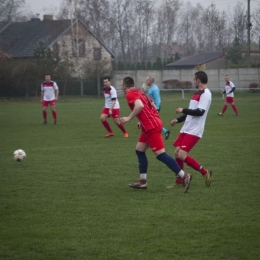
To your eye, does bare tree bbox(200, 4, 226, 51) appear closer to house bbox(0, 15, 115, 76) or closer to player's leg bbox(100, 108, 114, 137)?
house bbox(0, 15, 115, 76)

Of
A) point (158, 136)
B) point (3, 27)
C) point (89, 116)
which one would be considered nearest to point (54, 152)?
point (158, 136)

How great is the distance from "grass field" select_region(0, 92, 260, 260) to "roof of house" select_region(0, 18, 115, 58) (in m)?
40.9

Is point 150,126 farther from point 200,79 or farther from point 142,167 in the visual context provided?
point 200,79

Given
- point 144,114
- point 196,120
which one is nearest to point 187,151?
point 196,120

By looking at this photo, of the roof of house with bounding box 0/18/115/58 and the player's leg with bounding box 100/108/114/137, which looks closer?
the player's leg with bounding box 100/108/114/137

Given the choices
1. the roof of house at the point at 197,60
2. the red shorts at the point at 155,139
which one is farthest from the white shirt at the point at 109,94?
the roof of house at the point at 197,60

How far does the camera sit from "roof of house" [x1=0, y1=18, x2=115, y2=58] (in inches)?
2112

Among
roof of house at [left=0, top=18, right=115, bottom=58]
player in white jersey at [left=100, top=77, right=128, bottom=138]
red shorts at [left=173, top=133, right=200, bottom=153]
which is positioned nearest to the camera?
red shorts at [left=173, top=133, right=200, bottom=153]

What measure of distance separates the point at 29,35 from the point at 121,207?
166 feet

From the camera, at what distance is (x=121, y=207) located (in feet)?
24.2

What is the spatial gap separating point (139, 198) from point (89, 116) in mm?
18433

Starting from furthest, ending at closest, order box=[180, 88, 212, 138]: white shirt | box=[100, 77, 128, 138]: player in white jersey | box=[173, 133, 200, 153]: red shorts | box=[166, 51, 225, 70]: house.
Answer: box=[166, 51, 225, 70]: house < box=[100, 77, 128, 138]: player in white jersey < box=[173, 133, 200, 153]: red shorts < box=[180, 88, 212, 138]: white shirt

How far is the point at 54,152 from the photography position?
13.4 m

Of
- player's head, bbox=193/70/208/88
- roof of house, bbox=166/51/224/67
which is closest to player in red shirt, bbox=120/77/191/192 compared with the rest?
player's head, bbox=193/70/208/88
